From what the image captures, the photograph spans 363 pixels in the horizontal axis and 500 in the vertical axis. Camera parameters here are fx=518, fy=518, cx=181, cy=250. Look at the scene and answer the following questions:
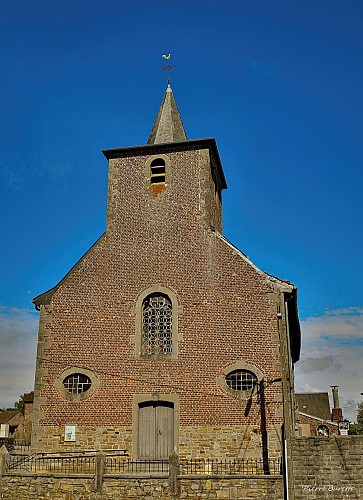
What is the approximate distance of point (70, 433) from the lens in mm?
15859

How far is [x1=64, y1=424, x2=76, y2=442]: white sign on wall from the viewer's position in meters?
15.8

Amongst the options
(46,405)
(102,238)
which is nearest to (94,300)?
(102,238)

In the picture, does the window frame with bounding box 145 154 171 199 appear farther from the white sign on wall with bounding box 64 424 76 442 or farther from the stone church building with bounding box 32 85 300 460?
the white sign on wall with bounding box 64 424 76 442

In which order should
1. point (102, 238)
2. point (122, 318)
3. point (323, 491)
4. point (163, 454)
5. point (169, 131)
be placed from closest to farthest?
point (323, 491)
point (163, 454)
point (122, 318)
point (102, 238)
point (169, 131)

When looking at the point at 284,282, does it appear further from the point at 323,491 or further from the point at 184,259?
the point at 323,491

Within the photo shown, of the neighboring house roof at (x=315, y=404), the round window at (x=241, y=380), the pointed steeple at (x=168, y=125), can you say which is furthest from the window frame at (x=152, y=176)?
the neighboring house roof at (x=315, y=404)

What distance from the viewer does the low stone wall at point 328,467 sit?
42.4ft

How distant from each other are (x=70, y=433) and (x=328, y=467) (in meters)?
7.64

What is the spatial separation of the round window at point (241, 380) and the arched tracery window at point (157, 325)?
2083mm

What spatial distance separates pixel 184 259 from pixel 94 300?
10.8ft

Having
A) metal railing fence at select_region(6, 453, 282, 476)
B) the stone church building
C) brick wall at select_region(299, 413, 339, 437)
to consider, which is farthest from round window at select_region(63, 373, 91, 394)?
brick wall at select_region(299, 413, 339, 437)

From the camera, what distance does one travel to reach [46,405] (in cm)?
1625

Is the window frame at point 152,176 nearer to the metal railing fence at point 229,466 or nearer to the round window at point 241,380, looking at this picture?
the round window at point 241,380

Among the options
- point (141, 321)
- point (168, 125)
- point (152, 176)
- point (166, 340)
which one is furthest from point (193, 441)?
point (168, 125)
